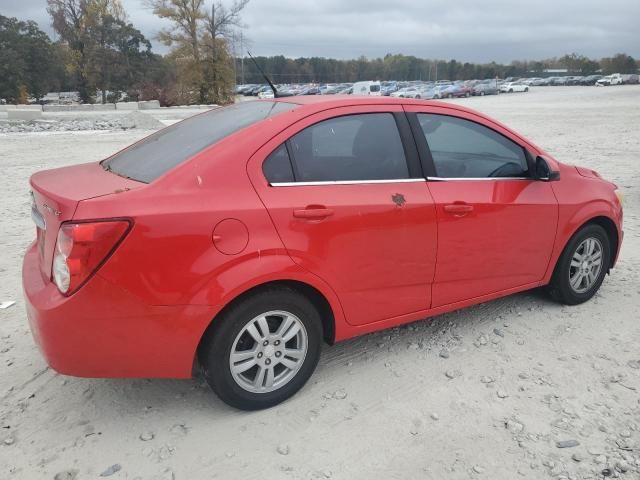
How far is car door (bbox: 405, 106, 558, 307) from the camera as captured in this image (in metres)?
3.53

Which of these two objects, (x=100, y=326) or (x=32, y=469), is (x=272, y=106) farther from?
(x=32, y=469)

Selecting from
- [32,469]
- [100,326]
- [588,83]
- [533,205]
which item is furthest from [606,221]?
[588,83]

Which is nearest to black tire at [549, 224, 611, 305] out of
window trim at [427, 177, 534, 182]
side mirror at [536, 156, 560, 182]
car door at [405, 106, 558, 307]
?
car door at [405, 106, 558, 307]

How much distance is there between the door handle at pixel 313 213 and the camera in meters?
2.96

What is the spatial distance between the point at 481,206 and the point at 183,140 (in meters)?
1.91

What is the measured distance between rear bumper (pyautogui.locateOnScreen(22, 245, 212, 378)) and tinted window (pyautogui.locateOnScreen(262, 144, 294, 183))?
773mm

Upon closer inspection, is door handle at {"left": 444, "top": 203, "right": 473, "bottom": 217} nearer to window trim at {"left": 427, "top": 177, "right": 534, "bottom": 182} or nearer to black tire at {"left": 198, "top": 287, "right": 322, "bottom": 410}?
window trim at {"left": 427, "top": 177, "right": 534, "bottom": 182}

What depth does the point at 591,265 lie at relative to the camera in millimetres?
4457

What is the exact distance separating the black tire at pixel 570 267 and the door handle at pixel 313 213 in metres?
2.20

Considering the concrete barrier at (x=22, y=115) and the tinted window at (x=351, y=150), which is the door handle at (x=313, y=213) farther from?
the concrete barrier at (x=22, y=115)

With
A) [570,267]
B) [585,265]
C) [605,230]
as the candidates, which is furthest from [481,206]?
[605,230]

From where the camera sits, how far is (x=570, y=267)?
4336 mm

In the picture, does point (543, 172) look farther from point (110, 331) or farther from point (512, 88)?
point (512, 88)

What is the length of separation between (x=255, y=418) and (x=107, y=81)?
56668 mm
